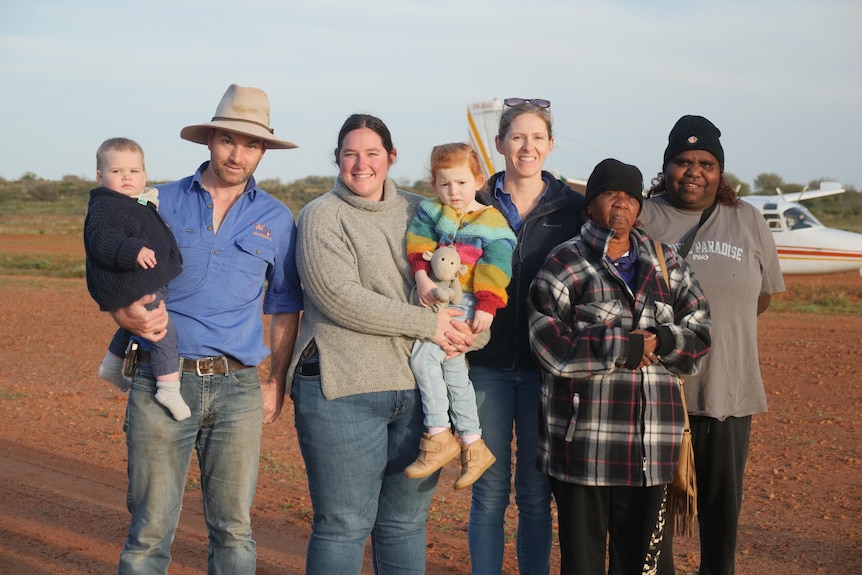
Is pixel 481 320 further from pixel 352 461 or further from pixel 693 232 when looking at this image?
pixel 693 232

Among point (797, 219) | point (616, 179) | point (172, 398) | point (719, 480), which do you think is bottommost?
point (719, 480)

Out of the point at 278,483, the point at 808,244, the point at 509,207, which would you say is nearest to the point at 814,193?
the point at 808,244

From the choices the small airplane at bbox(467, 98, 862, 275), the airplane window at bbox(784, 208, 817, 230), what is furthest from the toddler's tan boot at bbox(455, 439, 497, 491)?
the airplane window at bbox(784, 208, 817, 230)

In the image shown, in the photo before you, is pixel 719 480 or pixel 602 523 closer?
pixel 602 523

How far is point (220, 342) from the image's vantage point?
135 inches

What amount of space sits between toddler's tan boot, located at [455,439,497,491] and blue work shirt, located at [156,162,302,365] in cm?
91

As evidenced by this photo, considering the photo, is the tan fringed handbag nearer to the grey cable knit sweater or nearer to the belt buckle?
the grey cable knit sweater

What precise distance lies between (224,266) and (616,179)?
1553 millimetres

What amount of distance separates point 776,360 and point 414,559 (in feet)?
28.6

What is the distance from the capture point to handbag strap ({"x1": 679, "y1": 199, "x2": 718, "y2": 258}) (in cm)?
379

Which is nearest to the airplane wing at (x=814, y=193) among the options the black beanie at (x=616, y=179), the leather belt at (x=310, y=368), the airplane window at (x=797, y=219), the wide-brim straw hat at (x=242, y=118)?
the airplane window at (x=797, y=219)

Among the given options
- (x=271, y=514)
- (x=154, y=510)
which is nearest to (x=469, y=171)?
(x=154, y=510)

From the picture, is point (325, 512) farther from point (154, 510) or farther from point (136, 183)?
point (136, 183)

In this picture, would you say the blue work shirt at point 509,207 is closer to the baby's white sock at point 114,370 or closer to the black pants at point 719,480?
the black pants at point 719,480
